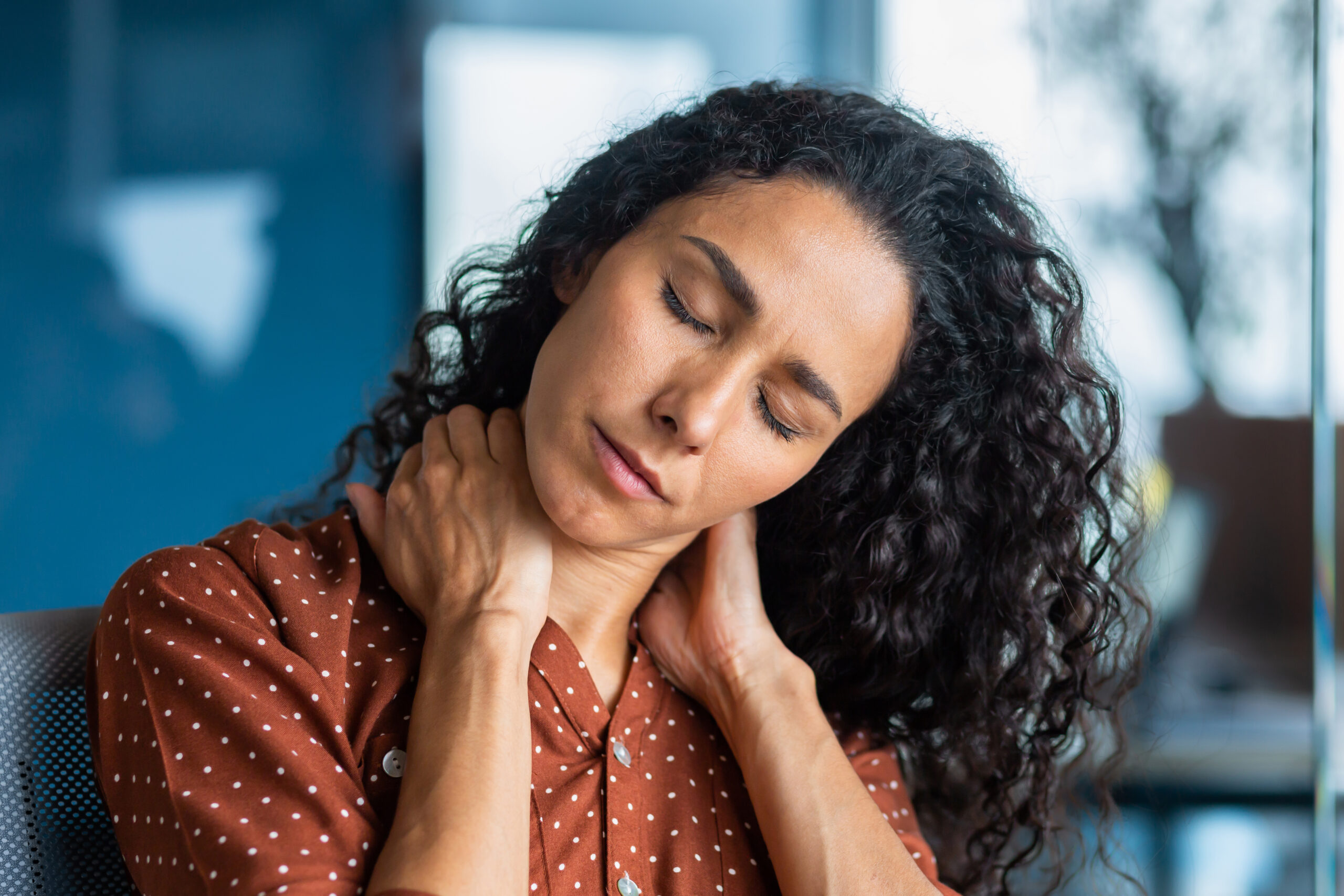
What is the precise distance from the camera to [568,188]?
1372 millimetres

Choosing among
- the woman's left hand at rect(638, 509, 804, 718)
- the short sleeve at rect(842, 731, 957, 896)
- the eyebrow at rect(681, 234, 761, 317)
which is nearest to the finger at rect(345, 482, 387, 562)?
the woman's left hand at rect(638, 509, 804, 718)

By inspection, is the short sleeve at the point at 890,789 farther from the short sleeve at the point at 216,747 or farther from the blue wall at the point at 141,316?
the blue wall at the point at 141,316

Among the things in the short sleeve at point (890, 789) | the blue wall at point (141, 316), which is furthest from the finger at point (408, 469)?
the blue wall at point (141, 316)

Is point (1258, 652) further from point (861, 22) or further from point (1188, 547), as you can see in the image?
point (861, 22)

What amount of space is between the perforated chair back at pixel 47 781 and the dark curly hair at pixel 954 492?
1.66 feet

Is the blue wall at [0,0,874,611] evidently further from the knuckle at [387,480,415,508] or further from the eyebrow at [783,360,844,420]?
the eyebrow at [783,360,844,420]

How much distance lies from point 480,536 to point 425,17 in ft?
7.69

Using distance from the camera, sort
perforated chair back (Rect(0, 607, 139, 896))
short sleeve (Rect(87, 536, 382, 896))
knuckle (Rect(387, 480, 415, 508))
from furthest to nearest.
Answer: knuckle (Rect(387, 480, 415, 508)), perforated chair back (Rect(0, 607, 139, 896)), short sleeve (Rect(87, 536, 382, 896))

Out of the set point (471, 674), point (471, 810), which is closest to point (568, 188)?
point (471, 674)

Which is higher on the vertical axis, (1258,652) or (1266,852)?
(1258,652)

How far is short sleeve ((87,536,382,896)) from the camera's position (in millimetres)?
858

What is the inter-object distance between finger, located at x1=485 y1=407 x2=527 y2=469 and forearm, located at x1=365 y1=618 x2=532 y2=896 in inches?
8.1

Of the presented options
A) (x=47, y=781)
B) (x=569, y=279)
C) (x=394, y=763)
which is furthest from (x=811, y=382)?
(x=47, y=781)

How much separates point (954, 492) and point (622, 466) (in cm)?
54
